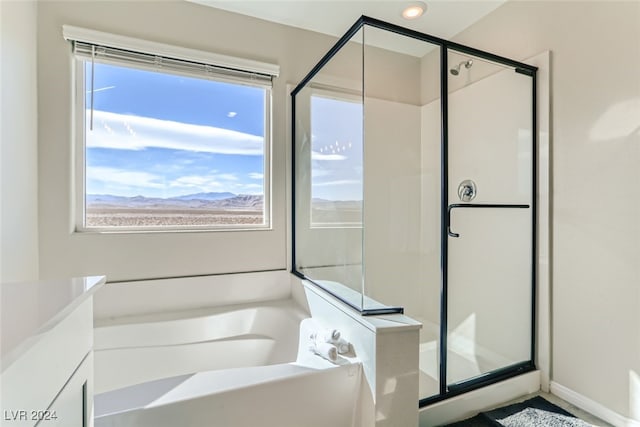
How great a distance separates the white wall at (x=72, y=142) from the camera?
180 centimetres

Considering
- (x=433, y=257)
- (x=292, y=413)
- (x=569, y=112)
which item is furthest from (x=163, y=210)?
(x=569, y=112)

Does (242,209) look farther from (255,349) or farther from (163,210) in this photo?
(255,349)

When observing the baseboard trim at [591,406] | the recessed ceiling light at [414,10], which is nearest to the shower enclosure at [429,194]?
the baseboard trim at [591,406]

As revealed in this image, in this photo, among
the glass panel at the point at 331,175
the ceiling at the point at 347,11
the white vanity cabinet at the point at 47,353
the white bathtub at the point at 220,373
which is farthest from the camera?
the ceiling at the point at 347,11

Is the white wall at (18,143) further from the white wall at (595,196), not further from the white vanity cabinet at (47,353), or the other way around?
the white wall at (595,196)

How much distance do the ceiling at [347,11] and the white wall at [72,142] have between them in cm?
7

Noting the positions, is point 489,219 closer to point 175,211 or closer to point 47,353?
point 175,211

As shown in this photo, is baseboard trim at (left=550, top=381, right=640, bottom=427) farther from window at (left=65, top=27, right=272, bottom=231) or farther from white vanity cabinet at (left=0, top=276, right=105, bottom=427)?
white vanity cabinet at (left=0, top=276, right=105, bottom=427)

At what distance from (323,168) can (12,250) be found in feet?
5.55

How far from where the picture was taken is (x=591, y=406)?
1.59 metres

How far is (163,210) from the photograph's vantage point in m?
2.10

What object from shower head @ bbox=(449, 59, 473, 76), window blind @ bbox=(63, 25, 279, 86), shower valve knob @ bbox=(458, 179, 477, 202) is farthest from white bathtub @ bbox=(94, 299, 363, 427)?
shower head @ bbox=(449, 59, 473, 76)

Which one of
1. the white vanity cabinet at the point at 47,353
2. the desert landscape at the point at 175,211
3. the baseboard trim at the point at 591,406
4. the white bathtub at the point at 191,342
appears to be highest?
the desert landscape at the point at 175,211

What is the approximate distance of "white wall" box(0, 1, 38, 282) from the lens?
141cm
